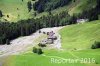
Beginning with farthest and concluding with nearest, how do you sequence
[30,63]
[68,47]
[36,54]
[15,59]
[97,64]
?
[68,47]
[36,54]
[15,59]
[30,63]
[97,64]

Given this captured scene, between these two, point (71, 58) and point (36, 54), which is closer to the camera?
point (71, 58)

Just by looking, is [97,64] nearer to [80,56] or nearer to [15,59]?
[80,56]

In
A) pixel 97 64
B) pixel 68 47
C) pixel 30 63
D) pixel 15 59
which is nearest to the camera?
pixel 97 64

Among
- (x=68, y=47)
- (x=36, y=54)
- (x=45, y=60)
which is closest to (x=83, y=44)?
(x=68, y=47)

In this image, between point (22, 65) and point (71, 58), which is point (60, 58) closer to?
point (71, 58)

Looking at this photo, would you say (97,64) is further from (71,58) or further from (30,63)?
(30,63)

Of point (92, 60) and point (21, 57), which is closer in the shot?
point (92, 60)

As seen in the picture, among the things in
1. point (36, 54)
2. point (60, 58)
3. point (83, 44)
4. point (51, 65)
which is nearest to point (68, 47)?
point (83, 44)

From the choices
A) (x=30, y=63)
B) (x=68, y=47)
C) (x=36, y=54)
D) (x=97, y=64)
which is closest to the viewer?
(x=97, y=64)
